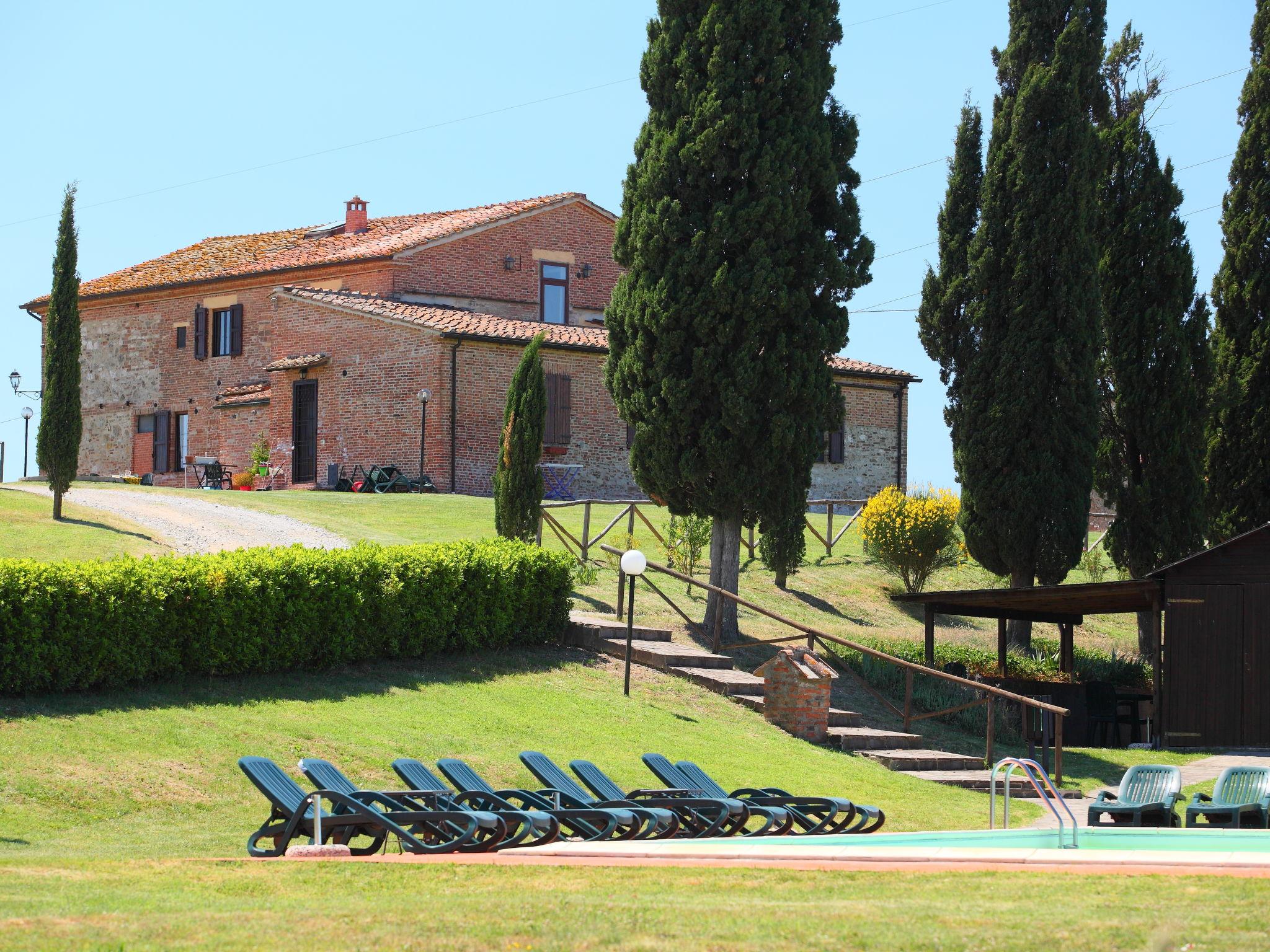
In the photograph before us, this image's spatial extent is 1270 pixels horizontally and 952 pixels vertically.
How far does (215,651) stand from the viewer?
46.9ft

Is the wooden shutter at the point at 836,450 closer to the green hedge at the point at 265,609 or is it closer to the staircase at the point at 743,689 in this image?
the staircase at the point at 743,689

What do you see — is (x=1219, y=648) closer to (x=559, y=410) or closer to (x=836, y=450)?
(x=559, y=410)

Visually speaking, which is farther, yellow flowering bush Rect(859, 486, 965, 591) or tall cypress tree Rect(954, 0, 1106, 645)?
yellow flowering bush Rect(859, 486, 965, 591)

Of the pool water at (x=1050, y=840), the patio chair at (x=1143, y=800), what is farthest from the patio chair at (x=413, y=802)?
the patio chair at (x=1143, y=800)

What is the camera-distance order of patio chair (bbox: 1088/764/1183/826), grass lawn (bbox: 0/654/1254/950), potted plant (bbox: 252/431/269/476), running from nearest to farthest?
grass lawn (bbox: 0/654/1254/950) → patio chair (bbox: 1088/764/1183/826) → potted plant (bbox: 252/431/269/476)

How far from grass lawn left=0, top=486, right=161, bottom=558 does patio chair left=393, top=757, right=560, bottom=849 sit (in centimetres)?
940

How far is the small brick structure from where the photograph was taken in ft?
54.5

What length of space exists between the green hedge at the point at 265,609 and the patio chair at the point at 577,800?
14.0 feet

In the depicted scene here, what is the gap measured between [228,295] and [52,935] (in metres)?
36.5

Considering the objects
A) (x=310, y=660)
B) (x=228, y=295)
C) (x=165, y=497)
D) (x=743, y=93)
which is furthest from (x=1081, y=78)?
(x=228, y=295)

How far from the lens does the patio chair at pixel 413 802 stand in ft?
30.9

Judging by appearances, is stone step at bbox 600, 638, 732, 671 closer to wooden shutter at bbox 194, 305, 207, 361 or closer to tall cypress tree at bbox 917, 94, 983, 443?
tall cypress tree at bbox 917, 94, 983, 443

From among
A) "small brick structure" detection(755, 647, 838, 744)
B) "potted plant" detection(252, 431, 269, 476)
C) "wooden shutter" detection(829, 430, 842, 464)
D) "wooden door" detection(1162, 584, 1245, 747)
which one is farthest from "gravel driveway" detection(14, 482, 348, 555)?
"wooden shutter" detection(829, 430, 842, 464)

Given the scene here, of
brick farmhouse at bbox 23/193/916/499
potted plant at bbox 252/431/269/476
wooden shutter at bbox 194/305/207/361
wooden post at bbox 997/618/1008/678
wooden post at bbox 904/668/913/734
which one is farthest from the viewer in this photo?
wooden shutter at bbox 194/305/207/361
